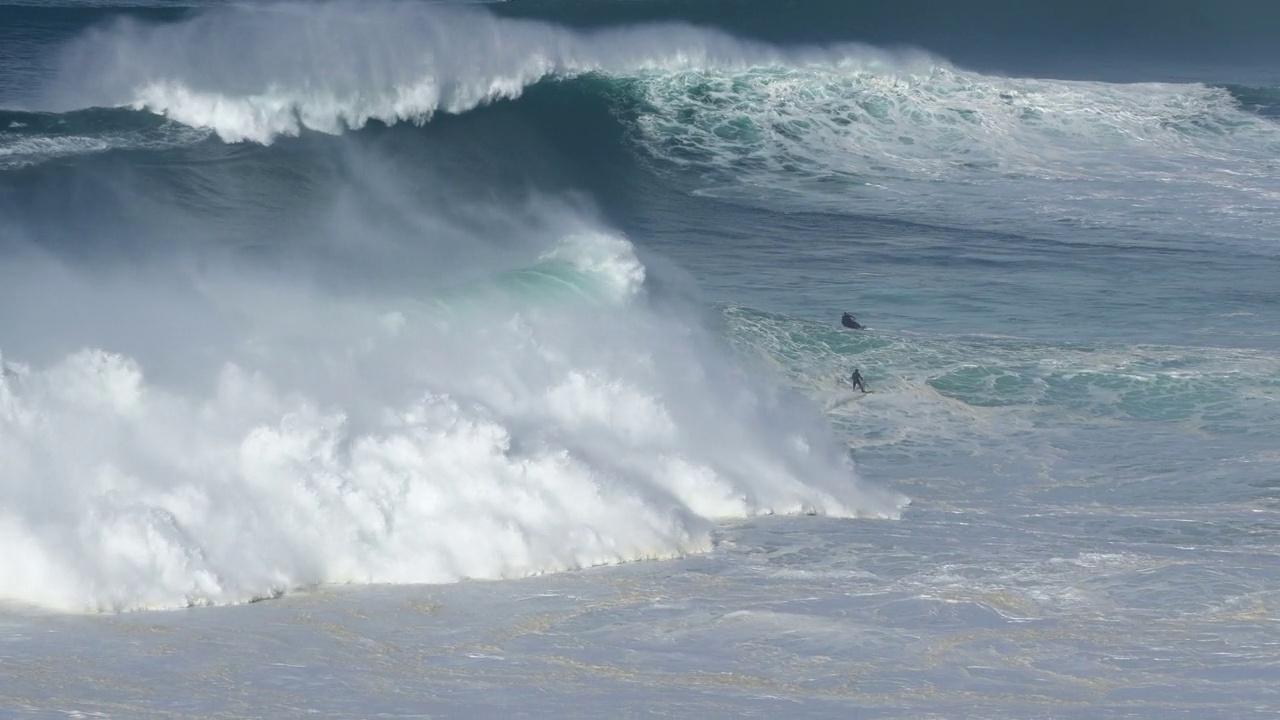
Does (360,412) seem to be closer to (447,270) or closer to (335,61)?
(447,270)

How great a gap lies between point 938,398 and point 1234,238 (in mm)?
7996

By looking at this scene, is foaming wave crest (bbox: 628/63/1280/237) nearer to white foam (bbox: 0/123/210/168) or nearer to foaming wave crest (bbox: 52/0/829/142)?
foaming wave crest (bbox: 52/0/829/142)

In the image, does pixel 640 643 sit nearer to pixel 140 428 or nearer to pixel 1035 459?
pixel 140 428

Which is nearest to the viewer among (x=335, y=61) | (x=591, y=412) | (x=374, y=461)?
(x=374, y=461)

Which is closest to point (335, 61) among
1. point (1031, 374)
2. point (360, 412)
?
point (1031, 374)

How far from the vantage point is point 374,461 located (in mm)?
→ 8875

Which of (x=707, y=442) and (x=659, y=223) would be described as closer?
(x=707, y=442)

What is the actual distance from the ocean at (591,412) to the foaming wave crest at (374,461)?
27 mm

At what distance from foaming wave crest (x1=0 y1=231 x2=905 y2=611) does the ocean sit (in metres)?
0.03

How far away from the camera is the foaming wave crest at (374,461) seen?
788 cm

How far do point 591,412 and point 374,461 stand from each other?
2.02 metres

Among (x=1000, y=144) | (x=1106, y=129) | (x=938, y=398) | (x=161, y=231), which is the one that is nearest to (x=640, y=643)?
(x=938, y=398)

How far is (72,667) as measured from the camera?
6641 millimetres

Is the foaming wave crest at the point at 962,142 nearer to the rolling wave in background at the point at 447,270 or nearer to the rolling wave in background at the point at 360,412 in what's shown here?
the rolling wave in background at the point at 447,270
